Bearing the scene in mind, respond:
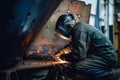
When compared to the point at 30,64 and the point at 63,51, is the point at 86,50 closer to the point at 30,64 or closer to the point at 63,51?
the point at 63,51

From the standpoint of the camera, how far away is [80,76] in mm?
4547

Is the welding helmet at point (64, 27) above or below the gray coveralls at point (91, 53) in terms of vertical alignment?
above

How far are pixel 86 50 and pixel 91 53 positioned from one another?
29 centimetres

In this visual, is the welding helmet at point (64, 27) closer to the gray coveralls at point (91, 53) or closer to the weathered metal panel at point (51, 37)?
the gray coveralls at point (91, 53)

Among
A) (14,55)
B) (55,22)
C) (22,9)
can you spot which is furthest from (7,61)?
(55,22)

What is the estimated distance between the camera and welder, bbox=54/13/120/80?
433cm

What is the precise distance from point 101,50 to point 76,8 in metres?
1.33

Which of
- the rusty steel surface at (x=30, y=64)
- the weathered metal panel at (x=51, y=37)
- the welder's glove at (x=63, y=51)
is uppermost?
the weathered metal panel at (x=51, y=37)

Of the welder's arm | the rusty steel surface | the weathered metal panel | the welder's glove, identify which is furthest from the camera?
the welder's glove

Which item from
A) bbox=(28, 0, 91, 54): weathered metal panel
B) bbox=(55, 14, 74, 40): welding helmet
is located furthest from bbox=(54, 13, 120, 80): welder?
bbox=(28, 0, 91, 54): weathered metal panel

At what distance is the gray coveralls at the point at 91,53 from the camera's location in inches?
170

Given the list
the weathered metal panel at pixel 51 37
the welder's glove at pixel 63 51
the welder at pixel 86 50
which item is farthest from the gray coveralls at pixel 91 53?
the weathered metal panel at pixel 51 37

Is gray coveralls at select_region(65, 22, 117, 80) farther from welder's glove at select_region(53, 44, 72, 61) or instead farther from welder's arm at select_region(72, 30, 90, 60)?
welder's glove at select_region(53, 44, 72, 61)

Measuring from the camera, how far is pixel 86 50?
4410mm
